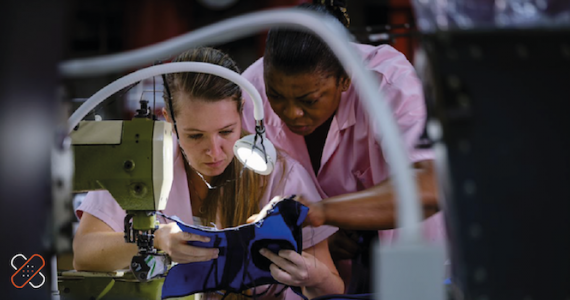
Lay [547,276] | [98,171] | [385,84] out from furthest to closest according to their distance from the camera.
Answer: [385,84], [98,171], [547,276]

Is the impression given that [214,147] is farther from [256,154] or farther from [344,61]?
[344,61]

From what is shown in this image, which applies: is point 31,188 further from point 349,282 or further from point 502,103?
point 349,282

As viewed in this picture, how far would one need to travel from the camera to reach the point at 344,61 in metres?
0.49

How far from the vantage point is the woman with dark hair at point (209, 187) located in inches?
44.3

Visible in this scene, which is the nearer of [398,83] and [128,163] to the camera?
[128,163]

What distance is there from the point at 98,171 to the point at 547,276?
0.72 meters

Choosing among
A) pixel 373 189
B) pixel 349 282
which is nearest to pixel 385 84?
pixel 373 189

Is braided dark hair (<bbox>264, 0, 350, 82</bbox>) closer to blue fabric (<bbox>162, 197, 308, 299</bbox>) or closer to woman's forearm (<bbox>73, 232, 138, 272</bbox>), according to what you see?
blue fabric (<bbox>162, 197, 308, 299</bbox>)

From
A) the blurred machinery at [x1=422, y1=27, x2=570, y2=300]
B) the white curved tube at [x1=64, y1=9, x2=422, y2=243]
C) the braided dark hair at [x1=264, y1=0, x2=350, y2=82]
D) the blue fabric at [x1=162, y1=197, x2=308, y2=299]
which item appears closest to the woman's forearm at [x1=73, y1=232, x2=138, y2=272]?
the blue fabric at [x1=162, y1=197, x2=308, y2=299]

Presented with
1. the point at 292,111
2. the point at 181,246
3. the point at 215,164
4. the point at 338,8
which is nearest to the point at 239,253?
the point at 181,246

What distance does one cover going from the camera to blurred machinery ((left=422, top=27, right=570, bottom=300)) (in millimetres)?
472

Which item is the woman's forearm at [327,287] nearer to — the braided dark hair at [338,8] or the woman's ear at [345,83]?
the woman's ear at [345,83]

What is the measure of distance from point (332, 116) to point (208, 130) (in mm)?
267

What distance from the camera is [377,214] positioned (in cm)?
113
